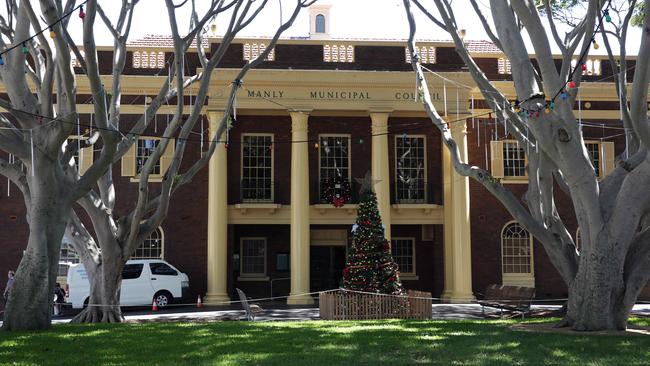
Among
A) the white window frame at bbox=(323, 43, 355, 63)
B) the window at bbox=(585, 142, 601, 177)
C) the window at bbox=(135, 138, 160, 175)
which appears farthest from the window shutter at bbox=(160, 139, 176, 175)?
the window at bbox=(585, 142, 601, 177)

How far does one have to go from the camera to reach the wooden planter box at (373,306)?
17078 millimetres

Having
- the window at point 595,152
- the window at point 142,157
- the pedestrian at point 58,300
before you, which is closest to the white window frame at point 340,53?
the window at point 142,157

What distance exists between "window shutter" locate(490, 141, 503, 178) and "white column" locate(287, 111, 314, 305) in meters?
6.74

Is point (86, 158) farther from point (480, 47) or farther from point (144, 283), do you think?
point (480, 47)

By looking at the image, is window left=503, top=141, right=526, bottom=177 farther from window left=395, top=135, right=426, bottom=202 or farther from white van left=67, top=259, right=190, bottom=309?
white van left=67, top=259, right=190, bottom=309

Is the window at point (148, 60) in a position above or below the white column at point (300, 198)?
above

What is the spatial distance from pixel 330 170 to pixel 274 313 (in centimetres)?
745

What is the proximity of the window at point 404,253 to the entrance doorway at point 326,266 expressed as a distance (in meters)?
1.99

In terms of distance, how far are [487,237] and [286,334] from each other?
15.2 m

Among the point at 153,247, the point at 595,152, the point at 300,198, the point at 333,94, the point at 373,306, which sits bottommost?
the point at 373,306

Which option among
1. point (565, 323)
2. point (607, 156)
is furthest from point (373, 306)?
point (607, 156)

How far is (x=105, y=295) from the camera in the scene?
16.1m

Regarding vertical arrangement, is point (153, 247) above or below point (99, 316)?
above

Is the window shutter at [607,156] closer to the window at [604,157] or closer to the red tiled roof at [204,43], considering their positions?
the window at [604,157]
